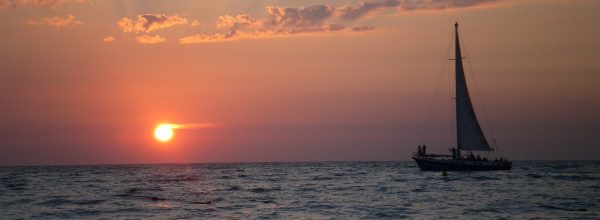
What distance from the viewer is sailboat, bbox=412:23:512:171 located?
7944 centimetres

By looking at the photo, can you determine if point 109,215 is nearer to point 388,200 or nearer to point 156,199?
point 156,199

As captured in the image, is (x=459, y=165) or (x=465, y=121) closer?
(x=459, y=165)

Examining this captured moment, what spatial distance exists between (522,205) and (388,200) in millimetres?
9344

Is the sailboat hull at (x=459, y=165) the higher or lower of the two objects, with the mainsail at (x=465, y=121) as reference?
lower

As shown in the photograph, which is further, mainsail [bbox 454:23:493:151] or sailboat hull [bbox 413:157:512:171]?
mainsail [bbox 454:23:493:151]

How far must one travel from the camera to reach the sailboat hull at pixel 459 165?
77.6m

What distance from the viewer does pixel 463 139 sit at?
82.2 metres

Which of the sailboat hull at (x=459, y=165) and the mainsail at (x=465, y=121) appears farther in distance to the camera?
the mainsail at (x=465, y=121)

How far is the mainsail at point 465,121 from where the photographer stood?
270 ft

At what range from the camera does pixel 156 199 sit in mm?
51875

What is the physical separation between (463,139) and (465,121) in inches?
90.3

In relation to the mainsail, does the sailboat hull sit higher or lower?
lower

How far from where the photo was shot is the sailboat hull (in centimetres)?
7762

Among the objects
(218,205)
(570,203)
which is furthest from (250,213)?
(570,203)
